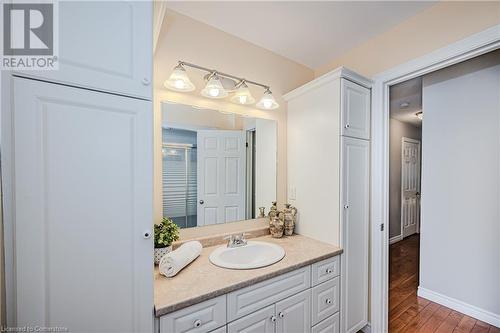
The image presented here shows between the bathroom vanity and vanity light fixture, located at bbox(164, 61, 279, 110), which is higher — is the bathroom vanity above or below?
below

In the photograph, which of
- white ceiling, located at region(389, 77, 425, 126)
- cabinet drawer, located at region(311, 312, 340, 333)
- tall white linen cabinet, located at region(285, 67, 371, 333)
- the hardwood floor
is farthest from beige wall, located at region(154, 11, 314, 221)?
the hardwood floor

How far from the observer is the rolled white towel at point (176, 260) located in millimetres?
1161

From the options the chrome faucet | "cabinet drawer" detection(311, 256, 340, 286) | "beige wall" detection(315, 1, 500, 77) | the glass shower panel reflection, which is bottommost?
A: "cabinet drawer" detection(311, 256, 340, 286)

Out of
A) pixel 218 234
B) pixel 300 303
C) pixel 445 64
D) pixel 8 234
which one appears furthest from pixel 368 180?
pixel 8 234

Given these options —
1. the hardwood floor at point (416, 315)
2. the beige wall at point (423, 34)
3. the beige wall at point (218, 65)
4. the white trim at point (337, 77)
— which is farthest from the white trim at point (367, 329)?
the beige wall at point (423, 34)

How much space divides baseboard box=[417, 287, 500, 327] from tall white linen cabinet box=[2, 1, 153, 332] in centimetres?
288

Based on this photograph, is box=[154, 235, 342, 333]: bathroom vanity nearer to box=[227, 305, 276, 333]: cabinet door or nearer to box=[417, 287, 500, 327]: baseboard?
box=[227, 305, 276, 333]: cabinet door

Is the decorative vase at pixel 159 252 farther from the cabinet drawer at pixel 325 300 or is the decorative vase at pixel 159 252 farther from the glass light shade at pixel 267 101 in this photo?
the glass light shade at pixel 267 101

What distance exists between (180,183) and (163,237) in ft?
1.34

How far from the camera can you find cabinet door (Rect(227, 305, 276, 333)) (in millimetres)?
1136

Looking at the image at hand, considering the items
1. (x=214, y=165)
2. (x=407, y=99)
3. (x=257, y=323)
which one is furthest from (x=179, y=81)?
(x=407, y=99)

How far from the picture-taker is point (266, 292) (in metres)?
1.24

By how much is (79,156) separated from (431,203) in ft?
10.2

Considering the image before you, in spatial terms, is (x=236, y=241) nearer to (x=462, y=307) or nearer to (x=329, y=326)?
(x=329, y=326)
